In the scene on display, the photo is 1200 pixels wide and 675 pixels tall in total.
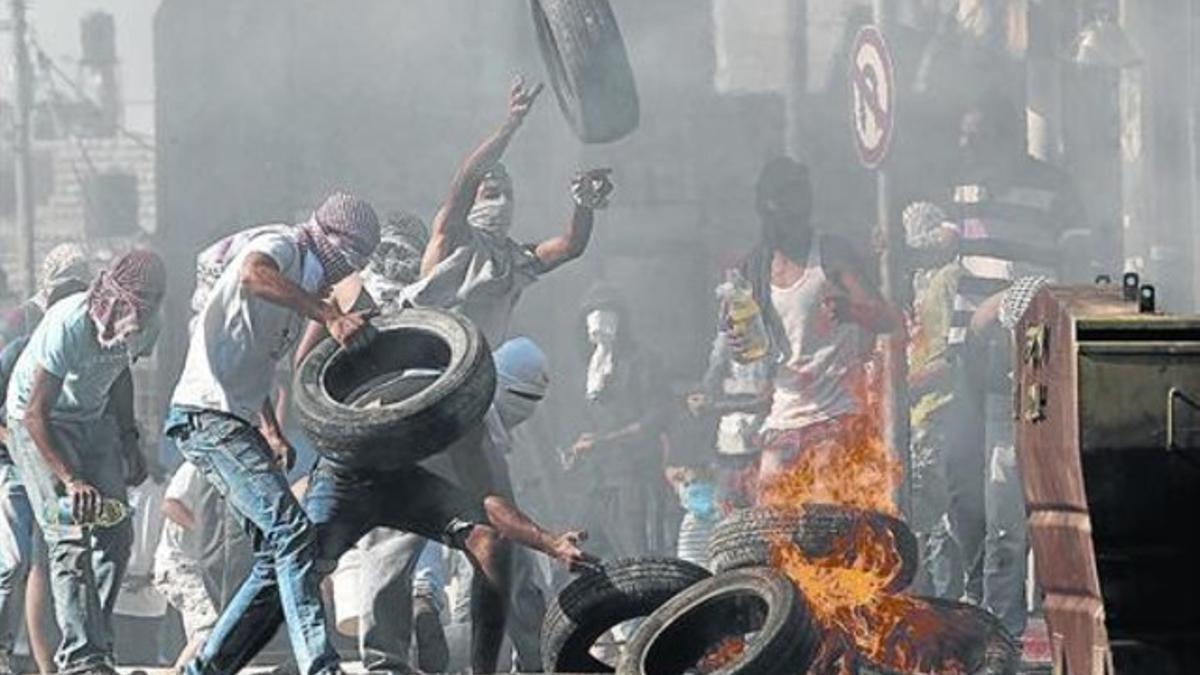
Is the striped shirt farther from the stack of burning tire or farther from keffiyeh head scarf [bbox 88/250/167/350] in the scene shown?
keffiyeh head scarf [bbox 88/250/167/350]

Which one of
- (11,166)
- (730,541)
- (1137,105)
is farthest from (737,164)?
(11,166)

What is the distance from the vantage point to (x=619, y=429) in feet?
50.9

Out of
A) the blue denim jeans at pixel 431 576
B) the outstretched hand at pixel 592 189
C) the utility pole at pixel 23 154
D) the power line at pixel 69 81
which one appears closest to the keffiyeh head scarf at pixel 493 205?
the outstretched hand at pixel 592 189

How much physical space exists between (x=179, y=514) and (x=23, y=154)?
11286 mm

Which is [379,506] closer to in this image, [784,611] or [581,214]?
[784,611]

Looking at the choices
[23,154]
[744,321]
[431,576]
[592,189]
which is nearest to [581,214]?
[592,189]

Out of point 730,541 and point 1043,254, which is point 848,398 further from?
point 730,541

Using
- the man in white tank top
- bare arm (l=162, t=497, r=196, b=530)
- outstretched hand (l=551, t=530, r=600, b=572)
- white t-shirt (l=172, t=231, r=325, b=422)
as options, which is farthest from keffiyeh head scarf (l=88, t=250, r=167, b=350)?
the man in white tank top

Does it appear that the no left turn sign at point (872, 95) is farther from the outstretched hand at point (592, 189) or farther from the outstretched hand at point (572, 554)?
the outstretched hand at point (572, 554)

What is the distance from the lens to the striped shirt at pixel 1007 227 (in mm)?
14961

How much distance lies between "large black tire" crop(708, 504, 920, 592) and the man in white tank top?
306 cm

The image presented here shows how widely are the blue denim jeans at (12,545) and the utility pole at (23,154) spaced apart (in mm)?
8408

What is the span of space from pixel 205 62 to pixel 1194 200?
5.74 metres

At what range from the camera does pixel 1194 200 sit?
1817 centimetres
